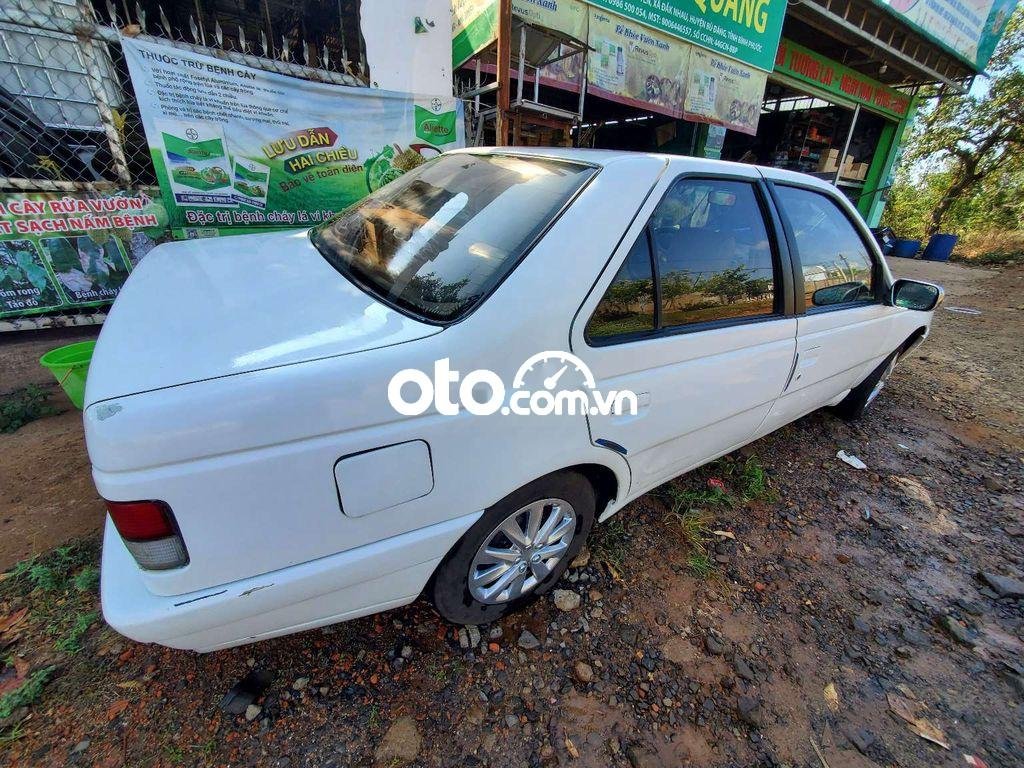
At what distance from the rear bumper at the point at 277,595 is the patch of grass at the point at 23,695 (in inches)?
24.0

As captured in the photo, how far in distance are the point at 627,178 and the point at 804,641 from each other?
6.65ft

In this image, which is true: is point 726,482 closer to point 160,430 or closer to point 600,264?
point 600,264

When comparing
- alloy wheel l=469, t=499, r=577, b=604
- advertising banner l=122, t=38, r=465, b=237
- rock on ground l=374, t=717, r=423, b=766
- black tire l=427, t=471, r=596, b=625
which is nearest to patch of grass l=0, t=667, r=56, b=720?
rock on ground l=374, t=717, r=423, b=766

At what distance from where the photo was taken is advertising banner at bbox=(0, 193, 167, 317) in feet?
11.5

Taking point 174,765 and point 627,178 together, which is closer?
point 174,765

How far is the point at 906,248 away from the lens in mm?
13703

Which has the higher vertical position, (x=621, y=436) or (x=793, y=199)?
(x=793, y=199)

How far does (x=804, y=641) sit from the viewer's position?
1.89 meters

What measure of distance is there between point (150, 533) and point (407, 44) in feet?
16.7

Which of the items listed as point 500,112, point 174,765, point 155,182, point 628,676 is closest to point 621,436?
point 628,676

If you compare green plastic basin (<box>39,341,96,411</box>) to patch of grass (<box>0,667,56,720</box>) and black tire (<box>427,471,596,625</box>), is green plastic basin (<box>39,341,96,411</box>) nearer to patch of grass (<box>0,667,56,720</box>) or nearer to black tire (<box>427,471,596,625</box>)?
patch of grass (<box>0,667,56,720</box>)

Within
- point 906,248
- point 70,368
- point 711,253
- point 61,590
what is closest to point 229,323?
point 61,590

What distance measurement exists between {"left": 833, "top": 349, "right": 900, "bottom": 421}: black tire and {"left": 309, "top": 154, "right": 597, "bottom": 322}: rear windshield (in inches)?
121

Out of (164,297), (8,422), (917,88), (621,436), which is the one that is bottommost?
(8,422)
